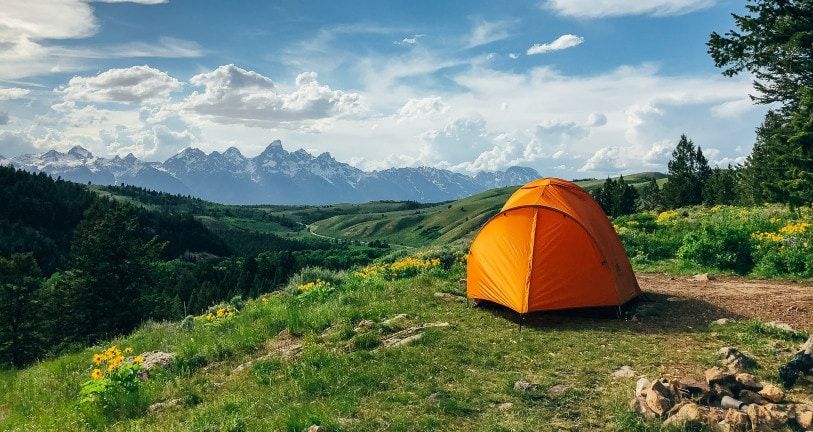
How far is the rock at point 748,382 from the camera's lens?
7.75m

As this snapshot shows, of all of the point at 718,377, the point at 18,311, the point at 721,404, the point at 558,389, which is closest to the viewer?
the point at 721,404

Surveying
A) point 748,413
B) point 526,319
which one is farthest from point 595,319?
point 748,413

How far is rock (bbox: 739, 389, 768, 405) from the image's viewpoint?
7.43m

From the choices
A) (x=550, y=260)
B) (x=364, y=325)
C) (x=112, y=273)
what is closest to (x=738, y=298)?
(x=550, y=260)

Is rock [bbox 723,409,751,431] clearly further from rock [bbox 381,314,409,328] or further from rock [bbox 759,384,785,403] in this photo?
rock [bbox 381,314,409,328]

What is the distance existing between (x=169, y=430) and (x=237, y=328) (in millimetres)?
6237

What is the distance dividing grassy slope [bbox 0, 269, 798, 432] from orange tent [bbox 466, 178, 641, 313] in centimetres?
59

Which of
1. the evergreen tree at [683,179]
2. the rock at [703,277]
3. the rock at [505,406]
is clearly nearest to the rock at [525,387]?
the rock at [505,406]

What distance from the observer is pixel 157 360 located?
11.7m

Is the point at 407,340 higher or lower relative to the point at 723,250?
lower

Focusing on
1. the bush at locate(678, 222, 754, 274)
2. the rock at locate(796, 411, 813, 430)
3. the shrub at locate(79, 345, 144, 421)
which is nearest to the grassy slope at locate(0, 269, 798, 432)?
the shrub at locate(79, 345, 144, 421)

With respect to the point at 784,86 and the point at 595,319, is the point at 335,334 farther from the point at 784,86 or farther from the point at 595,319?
the point at 784,86

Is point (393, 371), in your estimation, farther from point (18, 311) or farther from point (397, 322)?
point (18, 311)

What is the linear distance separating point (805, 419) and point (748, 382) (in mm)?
1146
